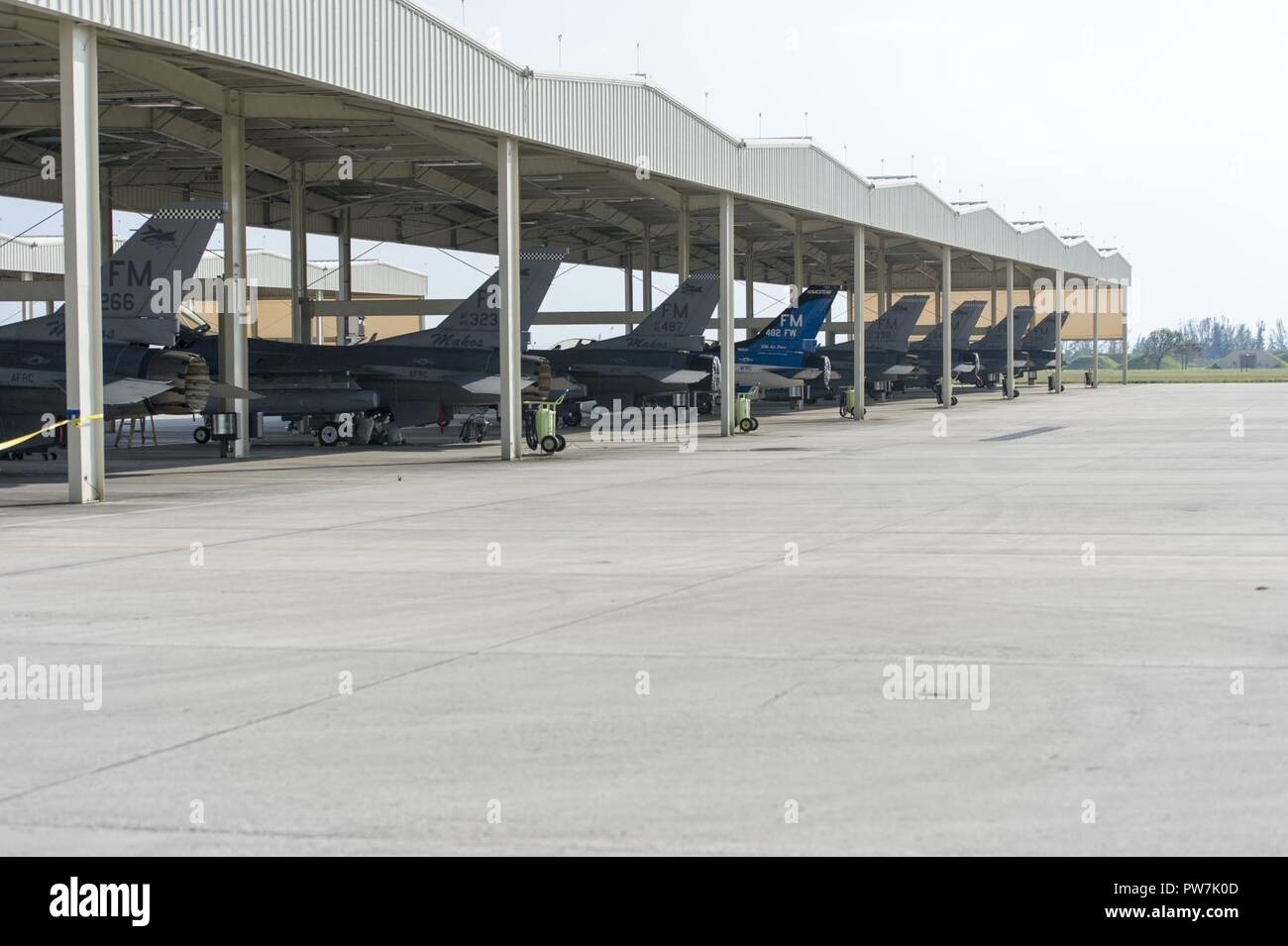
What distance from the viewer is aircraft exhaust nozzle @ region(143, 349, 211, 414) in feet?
89.4

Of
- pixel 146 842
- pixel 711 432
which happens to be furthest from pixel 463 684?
pixel 711 432

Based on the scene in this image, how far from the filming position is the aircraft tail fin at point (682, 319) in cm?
4825

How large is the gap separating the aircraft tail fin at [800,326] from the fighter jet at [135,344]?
94.2 feet

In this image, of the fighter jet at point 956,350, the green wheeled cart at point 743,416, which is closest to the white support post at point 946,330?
the fighter jet at point 956,350

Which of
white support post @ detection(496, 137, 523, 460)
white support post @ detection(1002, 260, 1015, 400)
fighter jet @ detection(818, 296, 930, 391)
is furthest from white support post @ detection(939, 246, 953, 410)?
white support post @ detection(496, 137, 523, 460)

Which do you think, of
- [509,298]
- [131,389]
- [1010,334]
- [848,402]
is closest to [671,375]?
[848,402]

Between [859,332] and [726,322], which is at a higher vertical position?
[859,332]

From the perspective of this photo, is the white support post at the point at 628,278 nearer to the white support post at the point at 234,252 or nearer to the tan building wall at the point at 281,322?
the tan building wall at the point at 281,322

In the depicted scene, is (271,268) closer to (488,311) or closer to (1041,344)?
(488,311)

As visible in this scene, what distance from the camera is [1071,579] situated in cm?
1305

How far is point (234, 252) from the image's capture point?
107 ft

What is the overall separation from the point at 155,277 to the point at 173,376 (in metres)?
2.10

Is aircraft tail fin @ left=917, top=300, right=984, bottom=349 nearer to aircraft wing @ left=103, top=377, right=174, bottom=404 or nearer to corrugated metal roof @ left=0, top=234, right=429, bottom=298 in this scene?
corrugated metal roof @ left=0, top=234, right=429, bottom=298

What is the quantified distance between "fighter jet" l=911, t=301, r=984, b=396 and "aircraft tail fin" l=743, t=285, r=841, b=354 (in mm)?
19964
